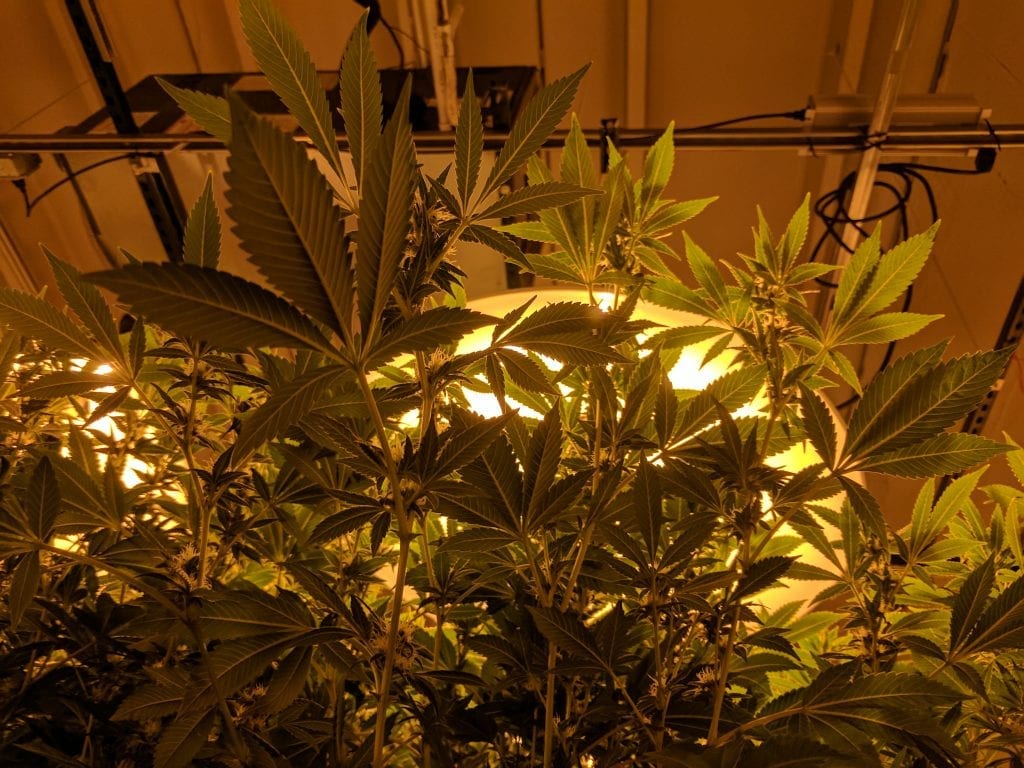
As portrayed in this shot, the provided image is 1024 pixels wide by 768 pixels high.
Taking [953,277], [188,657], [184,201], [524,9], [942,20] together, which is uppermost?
[524,9]

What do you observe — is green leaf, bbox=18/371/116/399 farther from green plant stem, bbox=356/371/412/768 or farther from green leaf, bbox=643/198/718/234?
green leaf, bbox=643/198/718/234

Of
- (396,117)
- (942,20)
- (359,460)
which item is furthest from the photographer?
(942,20)

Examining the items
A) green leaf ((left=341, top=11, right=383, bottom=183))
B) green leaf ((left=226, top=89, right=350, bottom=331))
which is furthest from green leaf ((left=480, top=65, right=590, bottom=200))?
green leaf ((left=226, top=89, right=350, bottom=331))

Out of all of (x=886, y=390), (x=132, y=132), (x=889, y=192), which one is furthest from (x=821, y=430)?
(x=889, y=192)

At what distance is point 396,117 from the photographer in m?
0.39

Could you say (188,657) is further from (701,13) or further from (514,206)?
(701,13)

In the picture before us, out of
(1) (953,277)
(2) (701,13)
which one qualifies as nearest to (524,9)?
(2) (701,13)

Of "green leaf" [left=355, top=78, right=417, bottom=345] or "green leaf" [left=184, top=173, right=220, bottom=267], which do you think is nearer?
"green leaf" [left=355, top=78, right=417, bottom=345]

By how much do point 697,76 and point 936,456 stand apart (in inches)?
85.3

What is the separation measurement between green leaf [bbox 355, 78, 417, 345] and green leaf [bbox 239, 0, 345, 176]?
12 centimetres

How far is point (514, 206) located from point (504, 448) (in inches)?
7.5

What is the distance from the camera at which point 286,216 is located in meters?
0.35

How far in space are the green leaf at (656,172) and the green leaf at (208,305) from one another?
50 cm

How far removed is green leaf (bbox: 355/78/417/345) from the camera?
385 mm
